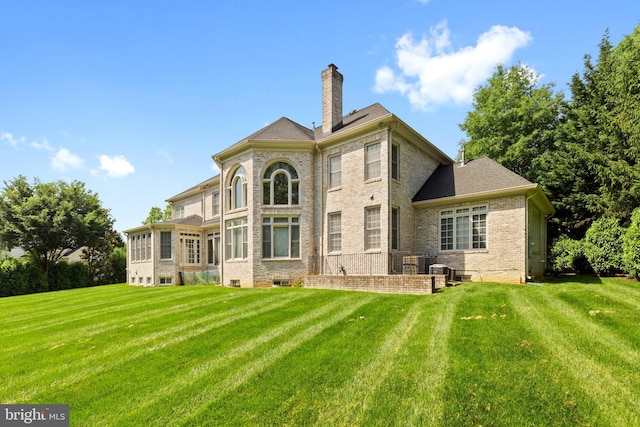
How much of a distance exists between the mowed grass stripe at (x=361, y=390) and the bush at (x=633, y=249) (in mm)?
12839

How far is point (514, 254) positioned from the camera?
12836 millimetres

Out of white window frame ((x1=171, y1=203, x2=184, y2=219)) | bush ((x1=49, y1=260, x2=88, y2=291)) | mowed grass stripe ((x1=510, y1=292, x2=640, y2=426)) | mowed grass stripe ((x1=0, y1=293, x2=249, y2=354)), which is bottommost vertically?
bush ((x1=49, y1=260, x2=88, y2=291))

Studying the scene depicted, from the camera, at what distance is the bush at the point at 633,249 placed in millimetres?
13234

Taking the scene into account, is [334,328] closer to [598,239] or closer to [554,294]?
[554,294]

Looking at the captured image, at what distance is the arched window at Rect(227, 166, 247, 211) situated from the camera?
17047 millimetres

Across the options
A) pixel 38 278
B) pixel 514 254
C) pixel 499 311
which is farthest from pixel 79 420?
pixel 38 278

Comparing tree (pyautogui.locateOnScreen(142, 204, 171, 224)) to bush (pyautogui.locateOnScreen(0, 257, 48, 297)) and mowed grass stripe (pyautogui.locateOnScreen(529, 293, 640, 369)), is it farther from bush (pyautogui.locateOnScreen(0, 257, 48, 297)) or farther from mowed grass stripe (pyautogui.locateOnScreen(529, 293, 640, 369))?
mowed grass stripe (pyautogui.locateOnScreen(529, 293, 640, 369))

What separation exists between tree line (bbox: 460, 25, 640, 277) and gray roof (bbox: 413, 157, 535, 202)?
5345 millimetres

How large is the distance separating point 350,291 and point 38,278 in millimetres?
28055

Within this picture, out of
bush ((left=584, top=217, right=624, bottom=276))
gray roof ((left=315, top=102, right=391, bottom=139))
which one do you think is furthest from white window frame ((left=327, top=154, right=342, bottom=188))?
bush ((left=584, top=217, right=624, bottom=276))

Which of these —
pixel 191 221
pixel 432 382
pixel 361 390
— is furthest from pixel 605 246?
pixel 191 221

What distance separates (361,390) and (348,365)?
2.57 ft

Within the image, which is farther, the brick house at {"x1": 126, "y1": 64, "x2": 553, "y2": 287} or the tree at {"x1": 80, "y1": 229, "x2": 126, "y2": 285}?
the tree at {"x1": 80, "y1": 229, "x2": 126, "y2": 285}

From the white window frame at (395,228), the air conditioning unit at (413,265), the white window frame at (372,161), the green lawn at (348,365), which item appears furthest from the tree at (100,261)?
the air conditioning unit at (413,265)
